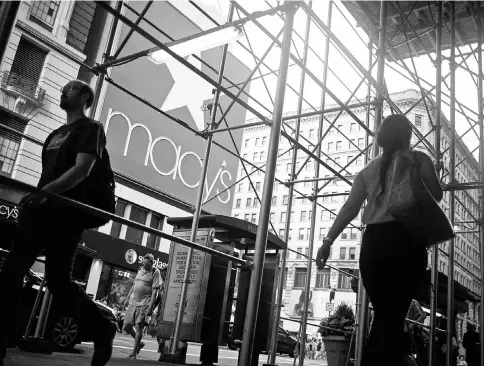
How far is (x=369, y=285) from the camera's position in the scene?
2.76 meters

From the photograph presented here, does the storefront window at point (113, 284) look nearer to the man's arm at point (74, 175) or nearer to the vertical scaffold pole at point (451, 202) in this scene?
the vertical scaffold pole at point (451, 202)

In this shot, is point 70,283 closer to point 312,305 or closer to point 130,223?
point 130,223

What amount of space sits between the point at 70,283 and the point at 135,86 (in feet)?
55.7

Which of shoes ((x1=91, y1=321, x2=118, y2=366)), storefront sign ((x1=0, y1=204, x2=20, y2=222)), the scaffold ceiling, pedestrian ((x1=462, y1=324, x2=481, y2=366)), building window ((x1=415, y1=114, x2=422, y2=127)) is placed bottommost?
shoes ((x1=91, y1=321, x2=118, y2=366))

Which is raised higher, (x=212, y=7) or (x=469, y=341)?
(x=212, y=7)

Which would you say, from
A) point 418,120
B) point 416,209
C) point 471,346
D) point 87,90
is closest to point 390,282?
point 416,209

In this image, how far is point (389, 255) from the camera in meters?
2.69

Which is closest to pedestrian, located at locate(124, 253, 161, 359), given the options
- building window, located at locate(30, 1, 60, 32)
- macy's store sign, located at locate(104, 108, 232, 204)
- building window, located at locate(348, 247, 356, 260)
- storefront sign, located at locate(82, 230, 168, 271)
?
macy's store sign, located at locate(104, 108, 232, 204)

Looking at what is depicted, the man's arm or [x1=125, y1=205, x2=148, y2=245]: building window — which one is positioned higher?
[x1=125, y1=205, x2=148, y2=245]: building window

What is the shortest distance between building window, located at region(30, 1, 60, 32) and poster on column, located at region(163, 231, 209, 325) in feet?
42.7

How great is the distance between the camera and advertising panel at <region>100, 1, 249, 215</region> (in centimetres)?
1884

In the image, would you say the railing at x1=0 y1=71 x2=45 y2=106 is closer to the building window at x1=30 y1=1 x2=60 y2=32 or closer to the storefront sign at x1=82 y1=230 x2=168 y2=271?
the building window at x1=30 y1=1 x2=60 y2=32

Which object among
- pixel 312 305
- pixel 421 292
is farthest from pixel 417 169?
pixel 312 305

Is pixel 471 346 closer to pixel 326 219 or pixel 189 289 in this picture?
pixel 189 289
